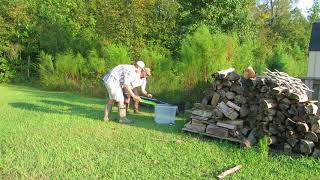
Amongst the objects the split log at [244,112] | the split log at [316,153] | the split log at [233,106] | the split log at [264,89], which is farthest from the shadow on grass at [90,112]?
the split log at [316,153]

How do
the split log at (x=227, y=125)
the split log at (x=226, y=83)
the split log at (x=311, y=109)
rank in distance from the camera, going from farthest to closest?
the split log at (x=226, y=83)
the split log at (x=227, y=125)
the split log at (x=311, y=109)

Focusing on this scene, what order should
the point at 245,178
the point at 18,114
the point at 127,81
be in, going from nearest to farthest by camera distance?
1. the point at 245,178
2. the point at 127,81
3. the point at 18,114

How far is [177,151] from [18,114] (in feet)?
15.6

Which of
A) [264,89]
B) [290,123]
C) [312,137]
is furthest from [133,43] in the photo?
[312,137]

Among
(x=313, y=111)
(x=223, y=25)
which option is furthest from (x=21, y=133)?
(x=223, y=25)

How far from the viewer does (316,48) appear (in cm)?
1090

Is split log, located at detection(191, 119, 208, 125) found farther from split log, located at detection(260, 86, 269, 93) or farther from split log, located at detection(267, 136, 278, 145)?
Answer: split log, located at detection(267, 136, 278, 145)

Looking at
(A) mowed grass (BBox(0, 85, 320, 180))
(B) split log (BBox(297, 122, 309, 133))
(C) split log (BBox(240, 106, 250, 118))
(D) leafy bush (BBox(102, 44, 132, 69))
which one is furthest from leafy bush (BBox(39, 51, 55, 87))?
(B) split log (BBox(297, 122, 309, 133))

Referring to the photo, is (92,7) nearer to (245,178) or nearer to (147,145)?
(147,145)

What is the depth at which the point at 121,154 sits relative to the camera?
6.11 meters

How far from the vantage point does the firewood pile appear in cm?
645

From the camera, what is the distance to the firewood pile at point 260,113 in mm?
6453

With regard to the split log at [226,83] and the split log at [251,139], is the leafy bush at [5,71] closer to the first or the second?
the split log at [226,83]

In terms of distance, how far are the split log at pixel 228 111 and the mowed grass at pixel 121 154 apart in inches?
20.0
